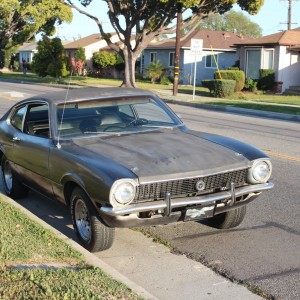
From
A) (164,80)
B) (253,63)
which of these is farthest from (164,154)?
(164,80)

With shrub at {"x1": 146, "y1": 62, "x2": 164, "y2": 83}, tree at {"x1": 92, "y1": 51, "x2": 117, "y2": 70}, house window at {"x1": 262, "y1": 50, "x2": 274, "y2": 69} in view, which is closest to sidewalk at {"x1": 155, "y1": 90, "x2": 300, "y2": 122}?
house window at {"x1": 262, "y1": 50, "x2": 274, "y2": 69}

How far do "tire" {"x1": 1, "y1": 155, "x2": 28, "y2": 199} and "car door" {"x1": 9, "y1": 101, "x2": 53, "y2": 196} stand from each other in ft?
0.95

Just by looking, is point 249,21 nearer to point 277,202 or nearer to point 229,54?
point 229,54

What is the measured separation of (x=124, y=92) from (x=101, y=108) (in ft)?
1.34

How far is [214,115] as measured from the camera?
65.0 ft

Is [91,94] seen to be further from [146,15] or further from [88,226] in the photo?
[146,15]

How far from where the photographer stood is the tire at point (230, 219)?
5.65 metres

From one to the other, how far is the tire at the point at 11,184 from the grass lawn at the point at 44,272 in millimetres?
1610

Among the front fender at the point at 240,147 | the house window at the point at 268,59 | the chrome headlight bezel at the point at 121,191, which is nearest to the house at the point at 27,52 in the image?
the house window at the point at 268,59

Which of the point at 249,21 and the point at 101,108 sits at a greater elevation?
the point at 249,21

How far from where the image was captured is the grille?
468 centimetres

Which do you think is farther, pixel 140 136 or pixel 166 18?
pixel 166 18

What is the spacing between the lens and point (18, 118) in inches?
273

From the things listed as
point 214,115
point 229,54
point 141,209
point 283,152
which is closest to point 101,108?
point 141,209
